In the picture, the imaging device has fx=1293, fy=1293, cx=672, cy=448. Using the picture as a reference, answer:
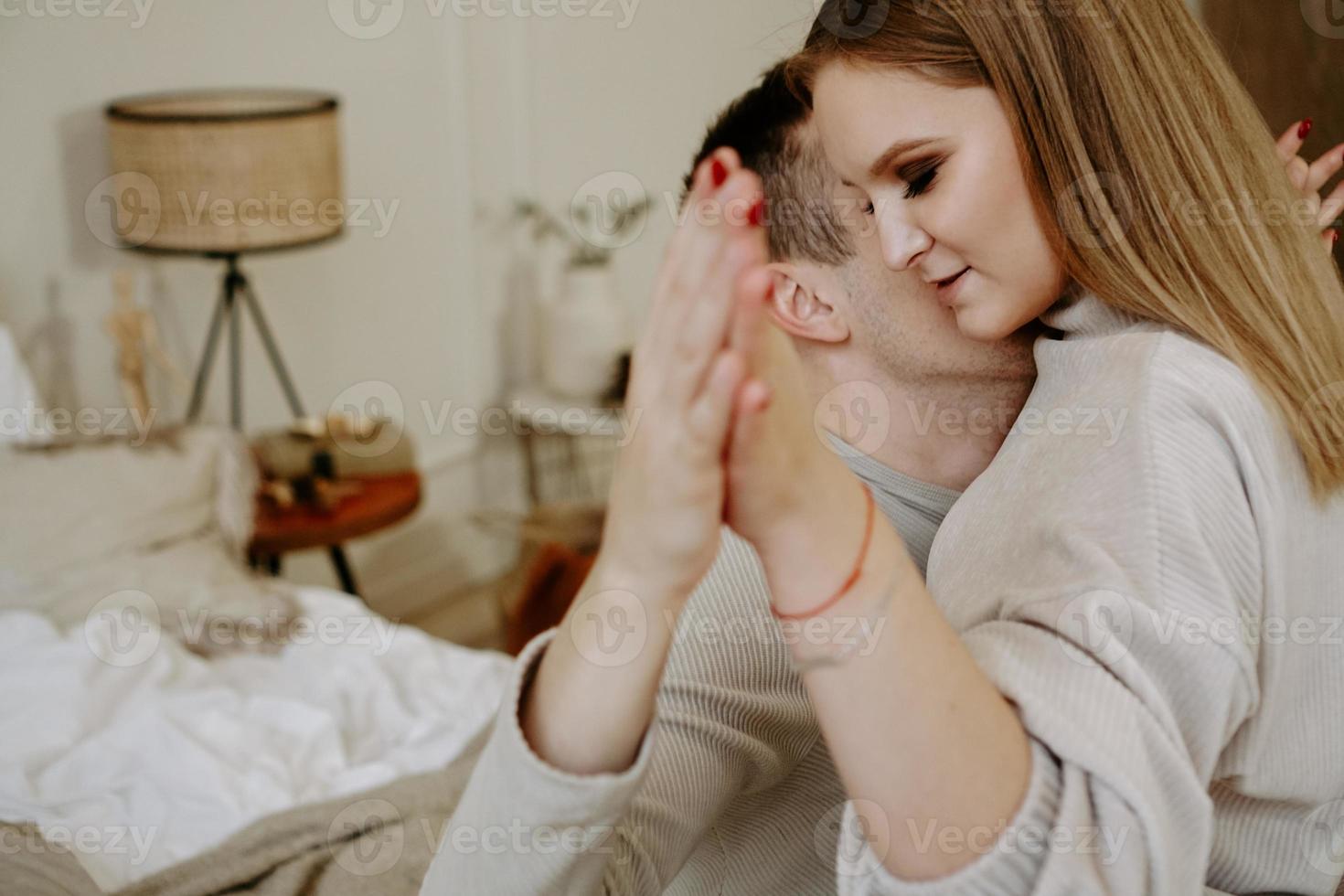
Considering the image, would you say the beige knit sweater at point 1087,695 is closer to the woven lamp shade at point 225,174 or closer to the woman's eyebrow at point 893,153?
the woman's eyebrow at point 893,153

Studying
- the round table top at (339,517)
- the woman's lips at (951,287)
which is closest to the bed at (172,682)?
the round table top at (339,517)

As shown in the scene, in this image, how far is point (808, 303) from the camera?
128 centimetres

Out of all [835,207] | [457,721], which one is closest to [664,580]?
[835,207]

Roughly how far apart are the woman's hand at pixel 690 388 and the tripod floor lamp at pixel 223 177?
1.98 m

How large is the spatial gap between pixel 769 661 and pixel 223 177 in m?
1.79

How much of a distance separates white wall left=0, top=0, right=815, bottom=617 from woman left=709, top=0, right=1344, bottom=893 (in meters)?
1.30

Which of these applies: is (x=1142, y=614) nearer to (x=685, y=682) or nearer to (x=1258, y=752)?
(x=1258, y=752)

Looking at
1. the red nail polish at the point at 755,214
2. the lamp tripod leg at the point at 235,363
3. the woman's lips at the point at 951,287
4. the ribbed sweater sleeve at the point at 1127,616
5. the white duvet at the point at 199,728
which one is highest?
the red nail polish at the point at 755,214

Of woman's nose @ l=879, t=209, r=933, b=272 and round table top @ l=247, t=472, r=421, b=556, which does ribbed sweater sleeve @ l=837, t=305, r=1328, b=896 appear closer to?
woman's nose @ l=879, t=209, r=933, b=272

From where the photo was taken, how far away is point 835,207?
123cm

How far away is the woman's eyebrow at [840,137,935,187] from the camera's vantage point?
956 millimetres

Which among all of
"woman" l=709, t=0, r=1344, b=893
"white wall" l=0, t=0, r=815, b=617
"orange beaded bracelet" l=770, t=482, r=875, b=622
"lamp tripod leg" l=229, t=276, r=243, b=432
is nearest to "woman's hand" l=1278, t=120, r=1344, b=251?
"woman" l=709, t=0, r=1344, b=893

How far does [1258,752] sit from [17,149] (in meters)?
2.42

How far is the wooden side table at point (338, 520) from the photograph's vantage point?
2.51m
